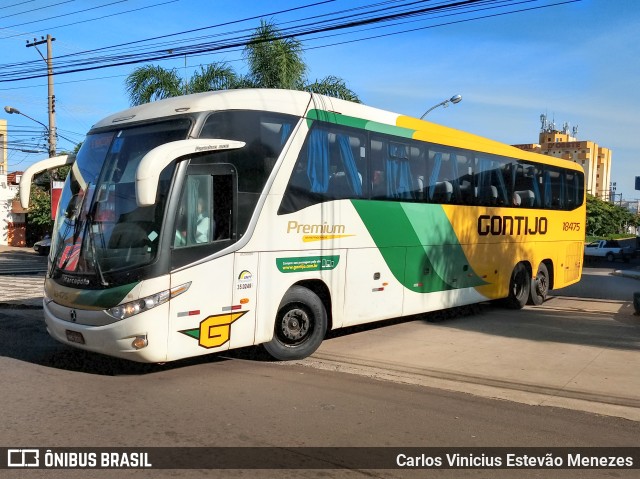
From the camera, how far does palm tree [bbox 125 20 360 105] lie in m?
19.4

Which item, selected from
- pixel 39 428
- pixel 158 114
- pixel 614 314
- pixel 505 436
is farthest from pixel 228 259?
pixel 614 314

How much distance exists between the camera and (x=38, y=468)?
4203 mm

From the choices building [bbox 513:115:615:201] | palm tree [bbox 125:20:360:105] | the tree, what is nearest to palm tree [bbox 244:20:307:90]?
palm tree [bbox 125:20:360:105]

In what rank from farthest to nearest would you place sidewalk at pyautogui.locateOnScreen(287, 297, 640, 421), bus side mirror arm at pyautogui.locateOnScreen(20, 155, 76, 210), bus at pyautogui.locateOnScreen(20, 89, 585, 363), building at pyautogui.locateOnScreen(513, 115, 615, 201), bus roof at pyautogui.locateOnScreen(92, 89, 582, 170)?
building at pyautogui.locateOnScreen(513, 115, 615, 201)
bus side mirror arm at pyautogui.locateOnScreen(20, 155, 76, 210)
bus roof at pyautogui.locateOnScreen(92, 89, 582, 170)
sidewalk at pyautogui.locateOnScreen(287, 297, 640, 421)
bus at pyautogui.locateOnScreen(20, 89, 585, 363)

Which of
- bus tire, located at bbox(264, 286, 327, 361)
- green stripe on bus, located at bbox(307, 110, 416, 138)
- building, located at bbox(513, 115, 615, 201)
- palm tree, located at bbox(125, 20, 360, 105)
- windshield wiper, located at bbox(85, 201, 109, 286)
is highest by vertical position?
building, located at bbox(513, 115, 615, 201)

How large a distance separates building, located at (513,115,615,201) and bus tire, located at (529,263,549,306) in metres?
100

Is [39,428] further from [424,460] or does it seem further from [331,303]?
[331,303]

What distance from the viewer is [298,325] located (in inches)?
313

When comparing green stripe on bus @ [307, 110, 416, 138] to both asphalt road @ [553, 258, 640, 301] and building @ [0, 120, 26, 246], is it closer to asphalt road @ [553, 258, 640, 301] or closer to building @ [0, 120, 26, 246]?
asphalt road @ [553, 258, 640, 301]

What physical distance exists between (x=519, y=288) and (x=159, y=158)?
9888mm

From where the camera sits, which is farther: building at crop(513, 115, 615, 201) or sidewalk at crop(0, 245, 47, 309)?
building at crop(513, 115, 615, 201)

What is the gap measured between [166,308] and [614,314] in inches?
396

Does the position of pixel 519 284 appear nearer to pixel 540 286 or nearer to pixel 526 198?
pixel 540 286

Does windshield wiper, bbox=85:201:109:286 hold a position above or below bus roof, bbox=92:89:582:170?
below
